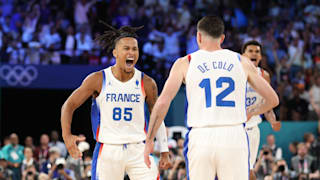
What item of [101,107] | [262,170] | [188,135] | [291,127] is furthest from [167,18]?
[188,135]

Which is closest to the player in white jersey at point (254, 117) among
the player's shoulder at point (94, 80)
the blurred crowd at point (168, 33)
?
the player's shoulder at point (94, 80)

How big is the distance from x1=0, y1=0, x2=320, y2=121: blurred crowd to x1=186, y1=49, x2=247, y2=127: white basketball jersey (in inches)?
447

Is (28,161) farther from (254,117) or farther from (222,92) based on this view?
(222,92)

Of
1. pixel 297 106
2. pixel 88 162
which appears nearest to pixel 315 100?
pixel 297 106

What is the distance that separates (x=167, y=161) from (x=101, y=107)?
108 cm

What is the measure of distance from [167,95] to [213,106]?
47cm

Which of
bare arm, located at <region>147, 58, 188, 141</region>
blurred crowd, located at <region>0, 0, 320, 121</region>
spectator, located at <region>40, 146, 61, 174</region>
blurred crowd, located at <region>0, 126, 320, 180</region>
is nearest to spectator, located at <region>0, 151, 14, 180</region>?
blurred crowd, located at <region>0, 126, 320, 180</region>

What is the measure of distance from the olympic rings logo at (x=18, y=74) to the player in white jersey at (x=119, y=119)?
10.1 metres

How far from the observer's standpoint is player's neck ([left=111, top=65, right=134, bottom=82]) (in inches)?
316

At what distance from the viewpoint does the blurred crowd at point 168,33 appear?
1792 centimetres

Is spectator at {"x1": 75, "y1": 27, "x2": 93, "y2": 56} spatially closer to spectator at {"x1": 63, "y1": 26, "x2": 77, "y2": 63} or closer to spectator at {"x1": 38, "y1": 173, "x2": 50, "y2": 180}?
spectator at {"x1": 63, "y1": 26, "x2": 77, "y2": 63}

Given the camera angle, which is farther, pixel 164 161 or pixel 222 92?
pixel 164 161

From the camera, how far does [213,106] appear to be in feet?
20.3

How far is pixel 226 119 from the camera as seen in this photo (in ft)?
20.4
